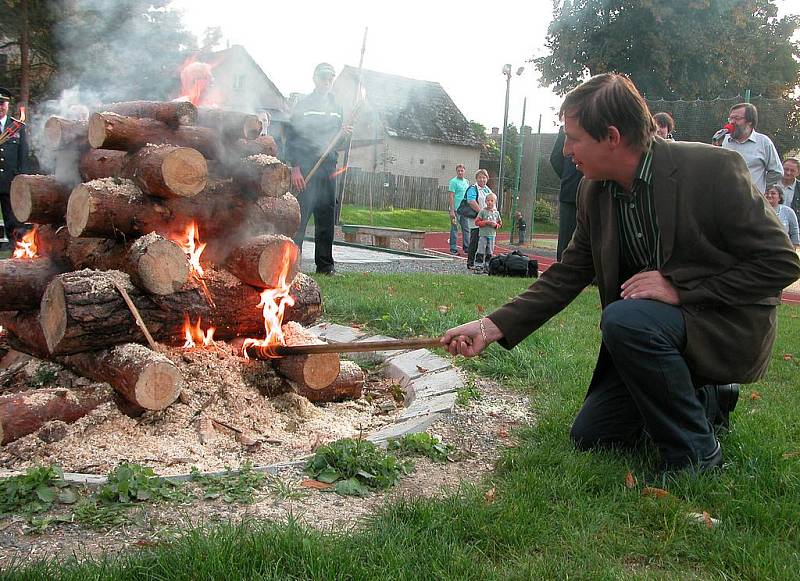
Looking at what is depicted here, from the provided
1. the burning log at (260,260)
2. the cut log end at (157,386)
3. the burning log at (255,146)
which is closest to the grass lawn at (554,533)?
the cut log end at (157,386)

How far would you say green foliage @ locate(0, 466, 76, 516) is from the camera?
257 centimetres

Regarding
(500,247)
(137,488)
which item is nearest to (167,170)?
(137,488)

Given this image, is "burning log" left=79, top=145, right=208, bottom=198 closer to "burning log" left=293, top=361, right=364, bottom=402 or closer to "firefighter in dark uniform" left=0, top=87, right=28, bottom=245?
"burning log" left=293, top=361, right=364, bottom=402

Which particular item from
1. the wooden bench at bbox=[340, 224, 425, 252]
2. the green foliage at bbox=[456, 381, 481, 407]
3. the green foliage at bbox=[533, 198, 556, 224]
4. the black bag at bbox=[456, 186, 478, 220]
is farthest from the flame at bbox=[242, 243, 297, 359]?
the green foliage at bbox=[533, 198, 556, 224]

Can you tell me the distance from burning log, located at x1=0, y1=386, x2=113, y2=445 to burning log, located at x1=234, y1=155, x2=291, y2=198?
1463mm

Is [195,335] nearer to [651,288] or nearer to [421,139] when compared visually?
[651,288]

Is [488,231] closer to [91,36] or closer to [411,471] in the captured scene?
[91,36]

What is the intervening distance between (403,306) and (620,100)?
11.7ft

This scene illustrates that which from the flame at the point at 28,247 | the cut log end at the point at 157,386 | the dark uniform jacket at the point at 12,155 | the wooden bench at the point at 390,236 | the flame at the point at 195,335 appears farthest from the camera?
the wooden bench at the point at 390,236

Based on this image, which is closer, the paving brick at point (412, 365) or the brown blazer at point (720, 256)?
the brown blazer at point (720, 256)

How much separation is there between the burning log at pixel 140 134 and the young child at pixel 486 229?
8.09m

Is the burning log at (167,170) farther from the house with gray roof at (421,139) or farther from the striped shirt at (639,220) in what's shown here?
the house with gray roof at (421,139)

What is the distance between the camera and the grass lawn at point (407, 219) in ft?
81.4

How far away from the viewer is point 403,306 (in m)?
6.20
